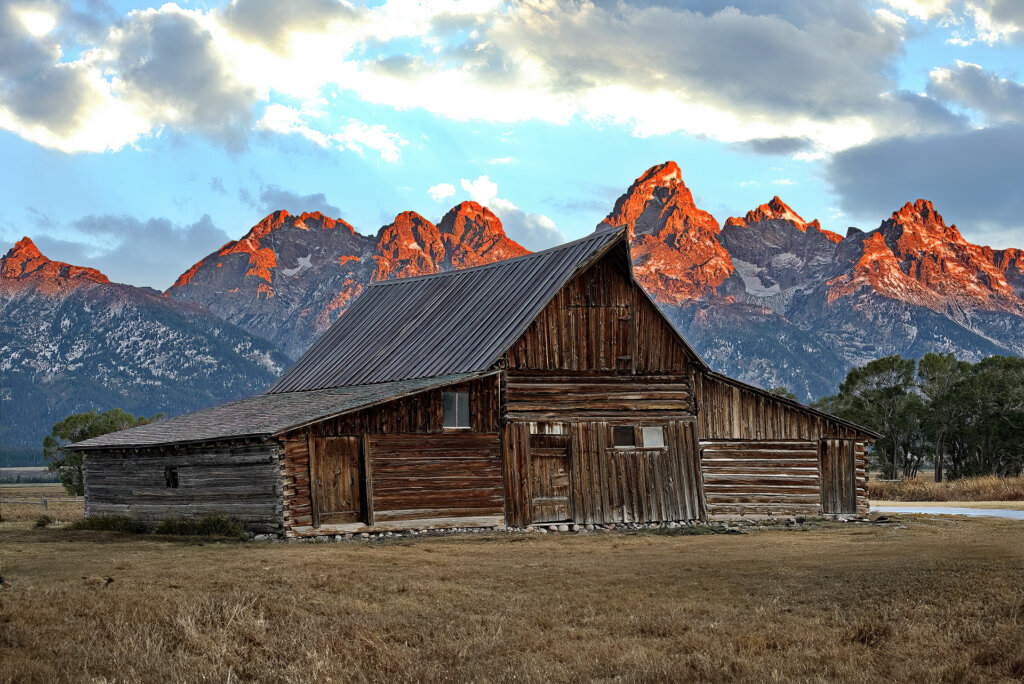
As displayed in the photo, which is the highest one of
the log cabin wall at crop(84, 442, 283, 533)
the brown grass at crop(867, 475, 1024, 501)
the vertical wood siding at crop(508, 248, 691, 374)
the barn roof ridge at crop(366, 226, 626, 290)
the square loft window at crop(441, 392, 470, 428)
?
the barn roof ridge at crop(366, 226, 626, 290)

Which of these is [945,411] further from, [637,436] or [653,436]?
[637,436]

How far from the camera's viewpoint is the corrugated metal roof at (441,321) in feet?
114

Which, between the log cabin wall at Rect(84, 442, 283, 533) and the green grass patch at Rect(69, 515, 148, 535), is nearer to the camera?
the log cabin wall at Rect(84, 442, 283, 533)

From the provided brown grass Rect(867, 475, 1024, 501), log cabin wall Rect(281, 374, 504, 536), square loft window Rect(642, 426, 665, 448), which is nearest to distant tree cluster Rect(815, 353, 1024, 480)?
brown grass Rect(867, 475, 1024, 501)

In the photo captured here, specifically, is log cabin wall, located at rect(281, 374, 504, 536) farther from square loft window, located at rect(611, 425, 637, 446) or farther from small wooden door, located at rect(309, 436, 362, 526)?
square loft window, located at rect(611, 425, 637, 446)

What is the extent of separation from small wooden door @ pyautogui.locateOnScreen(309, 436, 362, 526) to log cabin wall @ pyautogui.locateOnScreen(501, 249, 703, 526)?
4.77 metres

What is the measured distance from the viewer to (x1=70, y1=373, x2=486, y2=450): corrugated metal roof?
2970 centimetres

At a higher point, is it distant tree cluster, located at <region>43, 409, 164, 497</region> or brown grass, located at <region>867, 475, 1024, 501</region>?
distant tree cluster, located at <region>43, 409, 164, 497</region>

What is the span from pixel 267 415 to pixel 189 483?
2960 millimetres

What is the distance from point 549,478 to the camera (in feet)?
110

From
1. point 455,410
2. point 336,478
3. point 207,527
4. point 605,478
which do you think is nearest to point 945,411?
point 605,478

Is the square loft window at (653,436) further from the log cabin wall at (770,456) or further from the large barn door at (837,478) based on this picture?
the large barn door at (837,478)

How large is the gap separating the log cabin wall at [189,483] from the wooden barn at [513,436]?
6cm

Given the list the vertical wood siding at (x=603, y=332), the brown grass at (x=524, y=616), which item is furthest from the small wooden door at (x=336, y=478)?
the vertical wood siding at (x=603, y=332)
